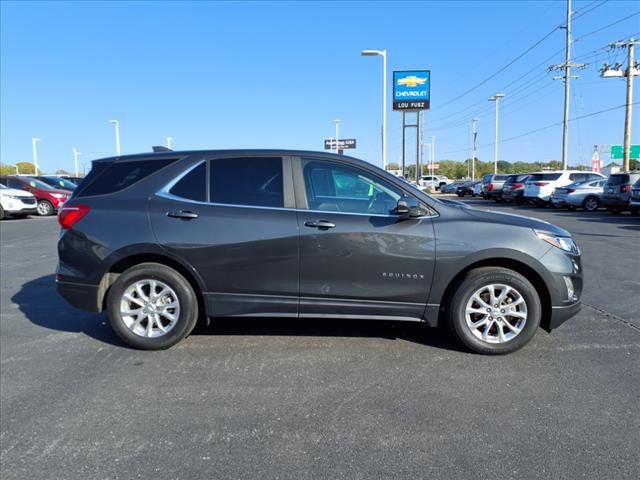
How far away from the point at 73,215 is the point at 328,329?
8.65ft

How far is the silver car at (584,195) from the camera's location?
21.0m

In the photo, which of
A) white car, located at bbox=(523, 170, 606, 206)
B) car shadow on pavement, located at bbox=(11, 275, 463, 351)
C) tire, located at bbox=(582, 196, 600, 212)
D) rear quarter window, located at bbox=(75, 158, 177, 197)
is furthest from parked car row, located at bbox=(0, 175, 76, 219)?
tire, located at bbox=(582, 196, 600, 212)

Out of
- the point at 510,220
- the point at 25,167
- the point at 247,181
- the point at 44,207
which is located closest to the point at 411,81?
the point at 44,207

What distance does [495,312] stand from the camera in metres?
4.24

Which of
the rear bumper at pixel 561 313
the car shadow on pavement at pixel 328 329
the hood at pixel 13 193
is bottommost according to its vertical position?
the car shadow on pavement at pixel 328 329

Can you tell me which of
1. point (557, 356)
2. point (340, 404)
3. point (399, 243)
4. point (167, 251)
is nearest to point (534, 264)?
point (557, 356)

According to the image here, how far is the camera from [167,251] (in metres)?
4.31

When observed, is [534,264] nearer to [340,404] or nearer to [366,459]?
[340,404]

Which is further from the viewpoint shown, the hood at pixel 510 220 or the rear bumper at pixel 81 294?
the rear bumper at pixel 81 294

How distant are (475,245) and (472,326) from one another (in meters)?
0.71

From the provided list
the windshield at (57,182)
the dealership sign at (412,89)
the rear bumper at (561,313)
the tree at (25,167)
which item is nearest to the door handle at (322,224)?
the rear bumper at (561,313)

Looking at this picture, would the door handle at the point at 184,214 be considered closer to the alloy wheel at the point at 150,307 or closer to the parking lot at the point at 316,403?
the alloy wheel at the point at 150,307

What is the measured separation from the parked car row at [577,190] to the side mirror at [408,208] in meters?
15.8

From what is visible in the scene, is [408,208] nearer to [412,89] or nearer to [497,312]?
[497,312]
